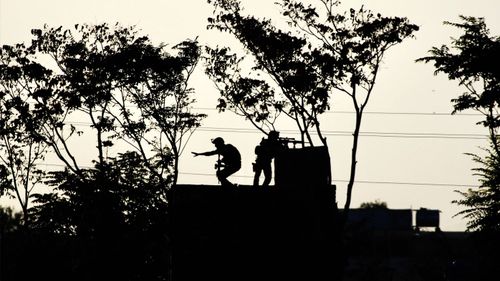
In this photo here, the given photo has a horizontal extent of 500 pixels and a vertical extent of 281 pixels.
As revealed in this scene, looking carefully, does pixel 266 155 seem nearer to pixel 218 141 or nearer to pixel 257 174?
pixel 257 174

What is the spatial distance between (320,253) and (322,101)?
18882mm

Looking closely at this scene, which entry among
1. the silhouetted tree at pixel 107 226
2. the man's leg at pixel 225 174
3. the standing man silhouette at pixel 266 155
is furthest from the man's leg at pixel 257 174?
the silhouetted tree at pixel 107 226

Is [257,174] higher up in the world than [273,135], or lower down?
lower down

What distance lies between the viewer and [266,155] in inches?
1131

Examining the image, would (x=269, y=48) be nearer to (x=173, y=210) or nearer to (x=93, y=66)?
(x=93, y=66)

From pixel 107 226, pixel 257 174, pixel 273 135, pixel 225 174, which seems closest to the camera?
pixel 225 174

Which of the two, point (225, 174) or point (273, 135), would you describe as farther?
point (273, 135)

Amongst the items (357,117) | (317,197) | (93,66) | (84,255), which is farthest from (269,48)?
(317,197)

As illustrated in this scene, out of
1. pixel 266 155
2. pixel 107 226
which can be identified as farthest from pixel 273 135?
pixel 107 226

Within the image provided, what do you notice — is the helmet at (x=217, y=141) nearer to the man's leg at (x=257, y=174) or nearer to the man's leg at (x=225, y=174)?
the man's leg at (x=225, y=174)

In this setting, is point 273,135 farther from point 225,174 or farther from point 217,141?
point 217,141

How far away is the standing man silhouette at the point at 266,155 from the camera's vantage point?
28578 mm

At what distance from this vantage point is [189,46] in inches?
2221

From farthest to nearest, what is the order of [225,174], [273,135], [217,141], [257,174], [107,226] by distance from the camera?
[107,226], [257,174], [273,135], [225,174], [217,141]
